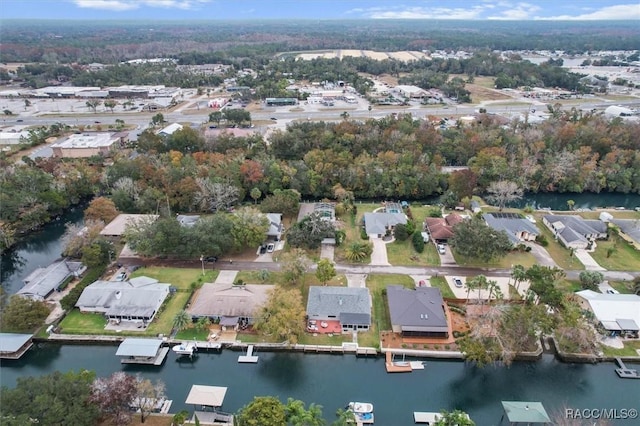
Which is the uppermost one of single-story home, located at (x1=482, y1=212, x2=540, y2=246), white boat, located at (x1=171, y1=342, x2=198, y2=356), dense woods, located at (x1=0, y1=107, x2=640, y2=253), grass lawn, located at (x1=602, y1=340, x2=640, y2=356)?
dense woods, located at (x1=0, y1=107, x2=640, y2=253)

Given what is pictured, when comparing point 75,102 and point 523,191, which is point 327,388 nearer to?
point 523,191

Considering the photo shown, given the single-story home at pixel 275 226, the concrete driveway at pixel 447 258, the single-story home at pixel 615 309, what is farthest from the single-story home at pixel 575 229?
the single-story home at pixel 275 226

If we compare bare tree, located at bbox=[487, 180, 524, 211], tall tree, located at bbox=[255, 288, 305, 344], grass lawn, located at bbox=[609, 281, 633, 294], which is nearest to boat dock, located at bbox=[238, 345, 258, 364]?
tall tree, located at bbox=[255, 288, 305, 344]

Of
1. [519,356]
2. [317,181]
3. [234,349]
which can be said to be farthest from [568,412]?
[317,181]

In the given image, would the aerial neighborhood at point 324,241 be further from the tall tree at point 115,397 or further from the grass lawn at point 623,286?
the tall tree at point 115,397

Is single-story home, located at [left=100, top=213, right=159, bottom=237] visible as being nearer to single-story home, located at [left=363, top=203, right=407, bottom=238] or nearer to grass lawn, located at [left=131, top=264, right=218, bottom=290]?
grass lawn, located at [left=131, top=264, right=218, bottom=290]

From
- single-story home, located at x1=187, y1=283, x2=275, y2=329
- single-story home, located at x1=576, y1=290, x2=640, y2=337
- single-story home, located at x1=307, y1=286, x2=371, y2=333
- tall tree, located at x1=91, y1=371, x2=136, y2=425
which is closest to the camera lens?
tall tree, located at x1=91, y1=371, x2=136, y2=425

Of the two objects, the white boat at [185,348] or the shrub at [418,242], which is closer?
the white boat at [185,348]
